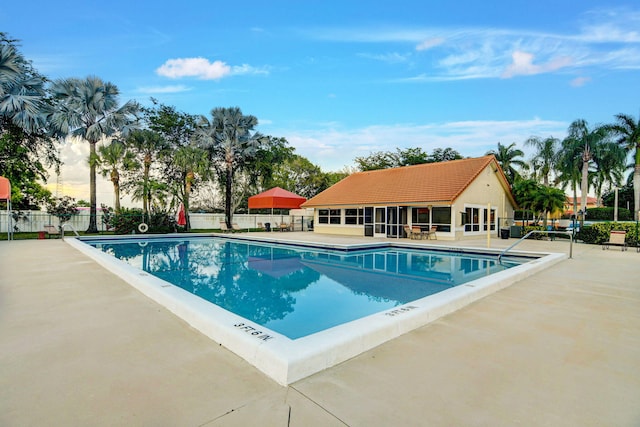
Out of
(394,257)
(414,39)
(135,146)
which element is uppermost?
(414,39)

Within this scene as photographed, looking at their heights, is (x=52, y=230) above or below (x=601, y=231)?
above

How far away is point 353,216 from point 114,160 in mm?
15207

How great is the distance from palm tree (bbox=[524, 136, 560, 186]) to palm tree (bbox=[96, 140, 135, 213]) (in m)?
31.6

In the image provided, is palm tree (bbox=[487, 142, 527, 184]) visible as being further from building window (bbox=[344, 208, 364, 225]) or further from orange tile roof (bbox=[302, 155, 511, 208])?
building window (bbox=[344, 208, 364, 225])

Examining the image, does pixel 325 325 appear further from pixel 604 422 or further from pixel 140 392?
pixel 604 422

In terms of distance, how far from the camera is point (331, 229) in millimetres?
22859

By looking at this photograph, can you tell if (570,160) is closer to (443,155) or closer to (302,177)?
(443,155)

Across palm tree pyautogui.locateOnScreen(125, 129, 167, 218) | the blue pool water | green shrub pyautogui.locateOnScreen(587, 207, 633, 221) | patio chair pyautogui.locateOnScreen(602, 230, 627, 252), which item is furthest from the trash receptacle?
green shrub pyautogui.locateOnScreen(587, 207, 633, 221)

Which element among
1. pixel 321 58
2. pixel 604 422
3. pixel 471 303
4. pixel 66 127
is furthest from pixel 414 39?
pixel 66 127

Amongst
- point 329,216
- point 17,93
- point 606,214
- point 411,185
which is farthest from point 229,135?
point 606,214

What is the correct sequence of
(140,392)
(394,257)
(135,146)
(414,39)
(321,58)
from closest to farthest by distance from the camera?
(140,392) → (394,257) → (414,39) → (321,58) → (135,146)

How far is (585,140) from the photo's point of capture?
Result: 25188 millimetres

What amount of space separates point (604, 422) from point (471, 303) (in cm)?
307

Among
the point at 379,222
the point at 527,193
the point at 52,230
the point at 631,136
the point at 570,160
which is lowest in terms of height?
the point at 52,230
